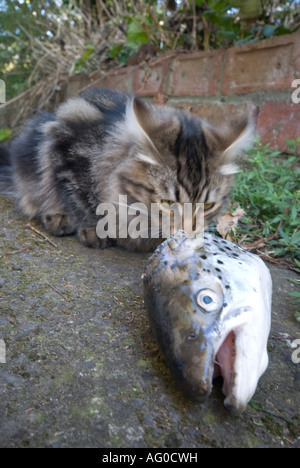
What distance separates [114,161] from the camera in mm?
1845

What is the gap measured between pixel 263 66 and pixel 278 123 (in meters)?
0.41

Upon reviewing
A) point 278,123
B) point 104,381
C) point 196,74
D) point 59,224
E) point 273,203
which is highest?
point 196,74

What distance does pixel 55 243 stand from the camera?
6.13ft

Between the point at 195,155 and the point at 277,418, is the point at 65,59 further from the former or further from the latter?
the point at 277,418

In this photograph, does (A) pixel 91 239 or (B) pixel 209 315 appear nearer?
(B) pixel 209 315

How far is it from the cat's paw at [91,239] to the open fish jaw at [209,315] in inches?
34.2

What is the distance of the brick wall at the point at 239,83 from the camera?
8.00 ft

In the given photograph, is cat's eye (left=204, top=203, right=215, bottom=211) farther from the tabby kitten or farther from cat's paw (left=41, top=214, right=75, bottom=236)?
cat's paw (left=41, top=214, right=75, bottom=236)

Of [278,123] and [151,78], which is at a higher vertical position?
[151,78]

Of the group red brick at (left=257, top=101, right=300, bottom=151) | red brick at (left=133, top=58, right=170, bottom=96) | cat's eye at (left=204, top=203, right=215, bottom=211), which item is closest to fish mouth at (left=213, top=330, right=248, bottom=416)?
cat's eye at (left=204, top=203, right=215, bottom=211)

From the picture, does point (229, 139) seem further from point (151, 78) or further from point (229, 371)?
point (151, 78)

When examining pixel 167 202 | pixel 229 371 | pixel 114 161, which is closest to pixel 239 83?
pixel 114 161

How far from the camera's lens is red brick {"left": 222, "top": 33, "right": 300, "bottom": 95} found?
7.79 feet

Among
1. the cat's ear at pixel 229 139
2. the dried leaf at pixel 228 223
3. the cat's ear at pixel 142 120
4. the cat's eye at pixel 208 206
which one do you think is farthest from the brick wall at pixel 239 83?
the cat's ear at pixel 142 120
